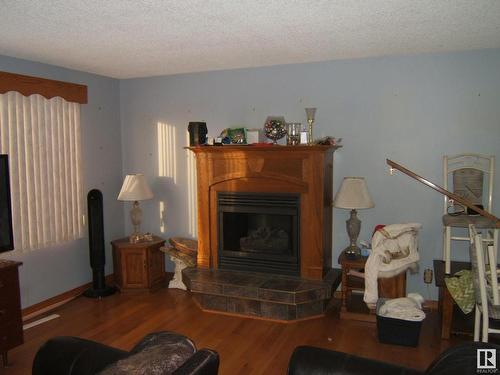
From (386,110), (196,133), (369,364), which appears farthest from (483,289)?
(196,133)

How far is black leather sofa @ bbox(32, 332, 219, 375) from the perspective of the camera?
1.44m

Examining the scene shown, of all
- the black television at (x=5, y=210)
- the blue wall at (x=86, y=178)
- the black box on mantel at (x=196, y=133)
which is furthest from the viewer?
the black box on mantel at (x=196, y=133)

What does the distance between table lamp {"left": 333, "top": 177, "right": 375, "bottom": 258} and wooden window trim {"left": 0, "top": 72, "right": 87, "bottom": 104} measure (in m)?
2.82

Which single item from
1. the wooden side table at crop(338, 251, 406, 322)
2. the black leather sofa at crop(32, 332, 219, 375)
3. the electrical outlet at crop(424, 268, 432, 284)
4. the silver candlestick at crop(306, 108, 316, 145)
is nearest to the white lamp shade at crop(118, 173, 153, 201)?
the silver candlestick at crop(306, 108, 316, 145)

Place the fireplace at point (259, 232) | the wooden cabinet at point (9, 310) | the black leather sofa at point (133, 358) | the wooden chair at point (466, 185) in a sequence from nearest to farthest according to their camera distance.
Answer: the black leather sofa at point (133, 358), the wooden cabinet at point (9, 310), the wooden chair at point (466, 185), the fireplace at point (259, 232)

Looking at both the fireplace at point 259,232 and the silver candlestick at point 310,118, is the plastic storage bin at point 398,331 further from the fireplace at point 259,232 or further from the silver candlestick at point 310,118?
the silver candlestick at point 310,118

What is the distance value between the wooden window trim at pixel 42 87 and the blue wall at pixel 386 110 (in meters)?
1.08

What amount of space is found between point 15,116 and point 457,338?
4173 millimetres

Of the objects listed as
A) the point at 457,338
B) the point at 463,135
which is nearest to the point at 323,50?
the point at 463,135

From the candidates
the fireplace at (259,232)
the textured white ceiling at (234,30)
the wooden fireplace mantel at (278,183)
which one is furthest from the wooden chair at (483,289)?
the fireplace at (259,232)

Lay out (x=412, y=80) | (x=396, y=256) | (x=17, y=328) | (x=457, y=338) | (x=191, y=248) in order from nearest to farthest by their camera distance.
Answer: (x=17, y=328), (x=457, y=338), (x=396, y=256), (x=412, y=80), (x=191, y=248)

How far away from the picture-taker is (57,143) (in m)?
4.16

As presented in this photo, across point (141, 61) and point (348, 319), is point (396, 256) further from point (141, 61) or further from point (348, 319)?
point (141, 61)

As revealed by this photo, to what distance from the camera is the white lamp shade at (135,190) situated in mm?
4395
